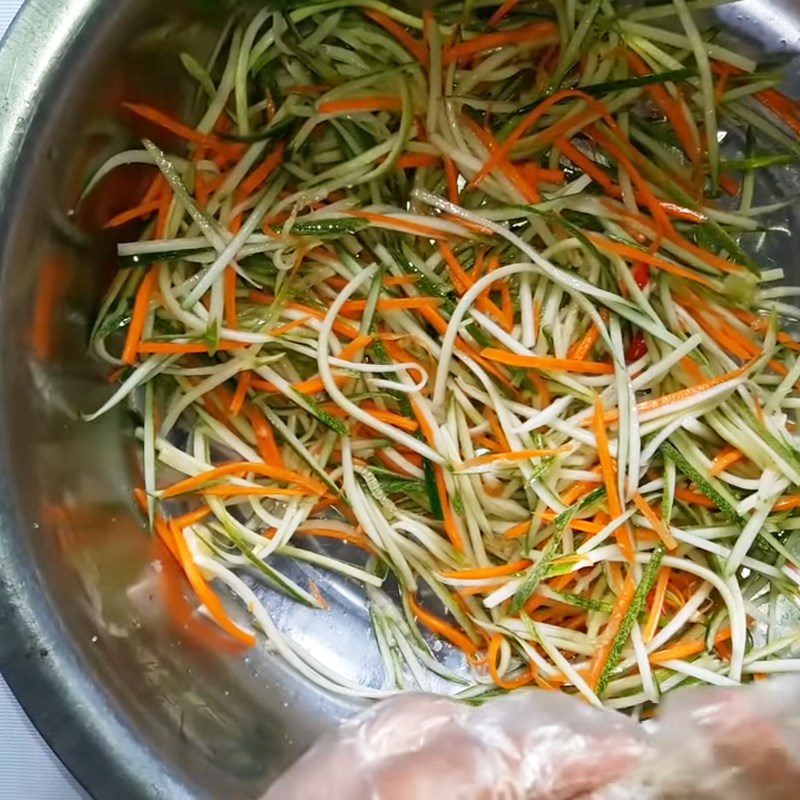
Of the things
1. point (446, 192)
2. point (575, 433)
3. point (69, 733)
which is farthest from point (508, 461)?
point (69, 733)

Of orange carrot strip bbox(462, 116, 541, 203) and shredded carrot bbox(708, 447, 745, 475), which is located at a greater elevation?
orange carrot strip bbox(462, 116, 541, 203)

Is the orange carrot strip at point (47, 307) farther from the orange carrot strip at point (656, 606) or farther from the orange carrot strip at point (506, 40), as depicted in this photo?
the orange carrot strip at point (656, 606)

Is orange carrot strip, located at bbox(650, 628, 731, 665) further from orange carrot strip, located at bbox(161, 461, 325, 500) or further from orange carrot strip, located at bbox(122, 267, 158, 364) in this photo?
orange carrot strip, located at bbox(122, 267, 158, 364)

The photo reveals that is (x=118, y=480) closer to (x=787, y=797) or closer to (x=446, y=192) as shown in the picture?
(x=446, y=192)

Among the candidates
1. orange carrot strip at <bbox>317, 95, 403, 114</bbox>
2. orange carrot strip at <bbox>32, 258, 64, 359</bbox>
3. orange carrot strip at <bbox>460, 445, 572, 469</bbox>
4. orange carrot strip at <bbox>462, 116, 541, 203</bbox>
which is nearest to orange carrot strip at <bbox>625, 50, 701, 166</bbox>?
orange carrot strip at <bbox>462, 116, 541, 203</bbox>

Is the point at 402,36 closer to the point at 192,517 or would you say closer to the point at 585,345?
the point at 585,345

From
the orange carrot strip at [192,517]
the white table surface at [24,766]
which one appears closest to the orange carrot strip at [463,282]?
the orange carrot strip at [192,517]
